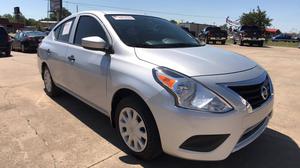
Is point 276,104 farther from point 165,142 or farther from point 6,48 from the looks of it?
point 6,48

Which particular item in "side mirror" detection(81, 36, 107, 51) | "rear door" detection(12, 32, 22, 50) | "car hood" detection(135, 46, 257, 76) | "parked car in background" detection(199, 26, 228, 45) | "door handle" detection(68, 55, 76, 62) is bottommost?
"rear door" detection(12, 32, 22, 50)

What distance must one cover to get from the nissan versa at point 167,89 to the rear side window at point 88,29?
0.6 inches

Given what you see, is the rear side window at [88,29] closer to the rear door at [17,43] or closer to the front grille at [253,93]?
the front grille at [253,93]

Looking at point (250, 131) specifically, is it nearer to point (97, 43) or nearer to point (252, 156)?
point (252, 156)

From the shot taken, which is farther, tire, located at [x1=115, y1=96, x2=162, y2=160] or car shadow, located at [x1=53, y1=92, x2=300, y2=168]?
car shadow, located at [x1=53, y1=92, x2=300, y2=168]

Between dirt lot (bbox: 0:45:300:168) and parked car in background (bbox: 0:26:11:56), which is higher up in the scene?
parked car in background (bbox: 0:26:11:56)

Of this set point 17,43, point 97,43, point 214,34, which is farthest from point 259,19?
point 97,43

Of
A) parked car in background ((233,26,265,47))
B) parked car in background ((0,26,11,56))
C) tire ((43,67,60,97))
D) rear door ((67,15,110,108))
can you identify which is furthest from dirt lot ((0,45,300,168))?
parked car in background ((233,26,265,47))

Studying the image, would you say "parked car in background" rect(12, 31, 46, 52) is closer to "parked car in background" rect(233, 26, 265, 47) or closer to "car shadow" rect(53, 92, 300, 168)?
"car shadow" rect(53, 92, 300, 168)

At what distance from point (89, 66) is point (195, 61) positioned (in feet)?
4.97

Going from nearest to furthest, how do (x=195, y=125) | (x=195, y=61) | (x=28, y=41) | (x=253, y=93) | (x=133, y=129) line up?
(x=195, y=125), (x=253, y=93), (x=195, y=61), (x=133, y=129), (x=28, y=41)

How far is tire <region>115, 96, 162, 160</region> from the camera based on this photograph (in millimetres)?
3145

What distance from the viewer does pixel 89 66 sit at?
13.5 ft

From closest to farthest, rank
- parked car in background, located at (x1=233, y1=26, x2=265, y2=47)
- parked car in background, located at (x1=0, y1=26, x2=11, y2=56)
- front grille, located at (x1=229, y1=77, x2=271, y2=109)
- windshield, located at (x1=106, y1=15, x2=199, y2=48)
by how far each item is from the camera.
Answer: front grille, located at (x1=229, y1=77, x2=271, y2=109) < windshield, located at (x1=106, y1=15, x2=199, y2=48) < parked car in background, located at (x1=0, y1=26, x2=11, y2=56) < parked car in background, located at (x1=233, y1=26, x2=265, y2=47)
